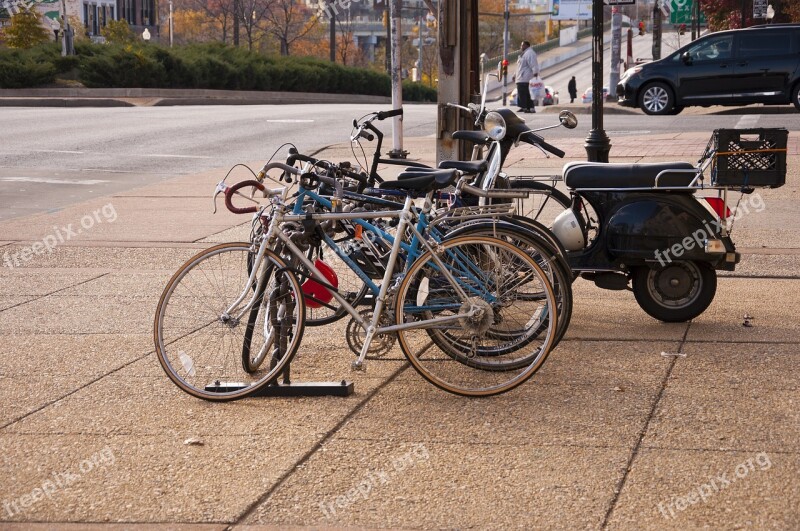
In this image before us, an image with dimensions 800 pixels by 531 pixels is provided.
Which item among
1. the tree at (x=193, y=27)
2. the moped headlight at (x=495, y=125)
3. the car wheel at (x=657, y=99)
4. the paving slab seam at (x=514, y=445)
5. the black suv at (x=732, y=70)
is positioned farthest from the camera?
the tree at (x=193, y=27)

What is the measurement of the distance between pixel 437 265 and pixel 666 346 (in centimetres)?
160

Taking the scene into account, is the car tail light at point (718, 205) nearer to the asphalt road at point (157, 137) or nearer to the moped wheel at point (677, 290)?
the moped wheel at point (677, 290)

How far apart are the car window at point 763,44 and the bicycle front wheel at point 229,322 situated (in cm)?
1933

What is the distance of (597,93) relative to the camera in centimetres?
1252

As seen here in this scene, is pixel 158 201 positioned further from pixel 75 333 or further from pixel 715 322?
pixel 715 322

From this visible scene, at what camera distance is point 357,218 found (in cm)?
559

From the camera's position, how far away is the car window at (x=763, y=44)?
896 inches

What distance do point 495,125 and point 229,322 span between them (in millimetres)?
2044

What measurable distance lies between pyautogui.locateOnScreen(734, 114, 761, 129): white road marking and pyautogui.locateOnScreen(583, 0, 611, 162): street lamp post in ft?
23.9

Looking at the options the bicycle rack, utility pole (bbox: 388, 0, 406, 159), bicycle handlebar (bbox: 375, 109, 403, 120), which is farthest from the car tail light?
utility pole (bbox: 388, 0, 406, 159)

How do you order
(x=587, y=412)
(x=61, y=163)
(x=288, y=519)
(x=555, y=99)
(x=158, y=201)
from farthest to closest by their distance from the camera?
(x=555, y=99) < (x=61, y=163) < (x=158, y=201) < (x=587, y=412) < (x=288, y=519)

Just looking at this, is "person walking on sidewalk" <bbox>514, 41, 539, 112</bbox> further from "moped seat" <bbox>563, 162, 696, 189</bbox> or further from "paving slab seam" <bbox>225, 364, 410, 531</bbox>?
"paving slab seam" <bbox>225, 364, 410, 531</bbox>

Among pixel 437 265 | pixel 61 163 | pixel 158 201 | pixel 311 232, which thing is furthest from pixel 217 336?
pixel 61 163

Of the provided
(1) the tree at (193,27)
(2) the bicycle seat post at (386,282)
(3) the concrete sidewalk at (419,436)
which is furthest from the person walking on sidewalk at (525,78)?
(1) the tree at (193,27)
